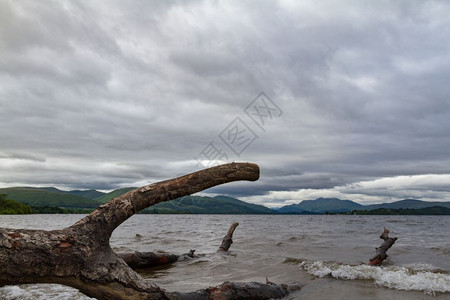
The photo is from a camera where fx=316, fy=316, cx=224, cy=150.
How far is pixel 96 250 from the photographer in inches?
192

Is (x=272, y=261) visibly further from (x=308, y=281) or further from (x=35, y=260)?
(x=35, y=260)

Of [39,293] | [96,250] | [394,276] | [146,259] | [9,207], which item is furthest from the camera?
[9,207]

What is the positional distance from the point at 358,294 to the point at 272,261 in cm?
645

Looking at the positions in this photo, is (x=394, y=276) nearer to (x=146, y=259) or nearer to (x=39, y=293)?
(x=146, y=259)

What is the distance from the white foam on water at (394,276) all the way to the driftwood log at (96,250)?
5792 mm

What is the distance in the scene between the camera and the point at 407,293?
816cm

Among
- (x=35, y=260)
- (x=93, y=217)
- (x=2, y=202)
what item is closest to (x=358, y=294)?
(x=93, y=217)

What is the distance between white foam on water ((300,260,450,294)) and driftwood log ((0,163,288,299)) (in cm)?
579

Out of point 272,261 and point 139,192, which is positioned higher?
point 139,192

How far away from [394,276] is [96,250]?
8.56 meters

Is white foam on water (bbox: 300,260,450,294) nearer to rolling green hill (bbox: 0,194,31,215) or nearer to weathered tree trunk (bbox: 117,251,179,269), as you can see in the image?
weathered tree trunk (bbox: 117,251,179,269)

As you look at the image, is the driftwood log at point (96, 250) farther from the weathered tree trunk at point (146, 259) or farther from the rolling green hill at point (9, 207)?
the rolling green hill at point (9, 207)

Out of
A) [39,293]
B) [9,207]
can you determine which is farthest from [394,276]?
[9,207]

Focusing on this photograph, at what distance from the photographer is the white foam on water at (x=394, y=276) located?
28.0 ft
